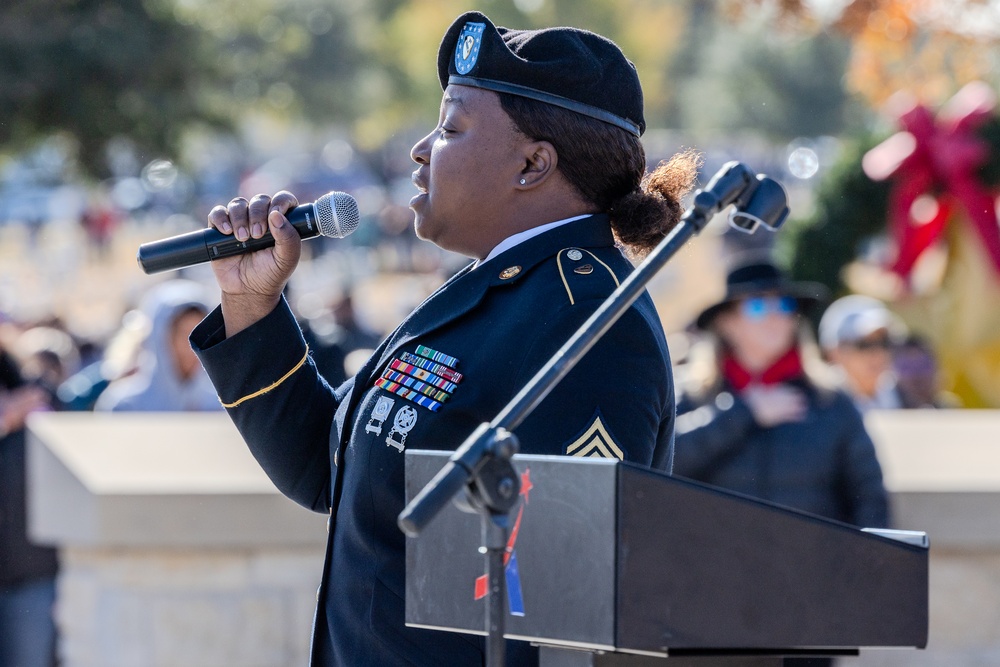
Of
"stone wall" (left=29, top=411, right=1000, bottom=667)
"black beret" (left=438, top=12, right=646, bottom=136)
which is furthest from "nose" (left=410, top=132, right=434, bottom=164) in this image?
"stone wall" (left=29, top=411, right=1000, bottom=667)

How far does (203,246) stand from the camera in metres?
2.34

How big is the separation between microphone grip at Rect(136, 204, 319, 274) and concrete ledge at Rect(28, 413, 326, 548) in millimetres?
2100

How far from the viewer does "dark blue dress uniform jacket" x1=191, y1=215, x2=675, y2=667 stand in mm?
1998

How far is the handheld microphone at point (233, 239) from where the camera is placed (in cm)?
231

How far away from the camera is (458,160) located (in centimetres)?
229

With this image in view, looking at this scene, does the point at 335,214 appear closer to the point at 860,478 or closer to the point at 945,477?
the point at 860,478

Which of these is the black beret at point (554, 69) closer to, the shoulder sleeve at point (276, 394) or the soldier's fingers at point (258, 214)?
the soldier's fingers at point (258, 214)

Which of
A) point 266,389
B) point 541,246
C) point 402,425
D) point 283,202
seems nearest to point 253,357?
point 266,389

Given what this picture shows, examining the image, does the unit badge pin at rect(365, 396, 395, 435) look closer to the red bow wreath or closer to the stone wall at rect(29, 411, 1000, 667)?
the stone wall at rect(29, 411, 1000, 667)

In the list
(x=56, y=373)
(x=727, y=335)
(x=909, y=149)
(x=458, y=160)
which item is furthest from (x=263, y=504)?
(x=909, y=149)

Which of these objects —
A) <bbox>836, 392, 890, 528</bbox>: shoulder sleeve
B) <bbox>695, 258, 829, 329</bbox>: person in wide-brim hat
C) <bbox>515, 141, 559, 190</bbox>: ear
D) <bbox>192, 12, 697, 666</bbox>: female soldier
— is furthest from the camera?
<bbox>695, 258, 829, 329</bbox>: person in wide-brim hat

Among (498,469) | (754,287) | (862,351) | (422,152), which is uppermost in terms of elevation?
(862,351)

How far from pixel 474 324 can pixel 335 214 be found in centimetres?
30

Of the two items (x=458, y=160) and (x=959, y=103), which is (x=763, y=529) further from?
(x=959, y=103)
